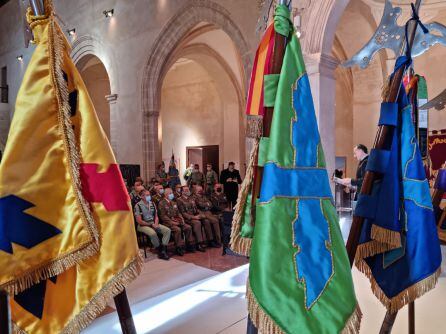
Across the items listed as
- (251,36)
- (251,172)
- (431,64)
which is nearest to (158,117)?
(251,36)

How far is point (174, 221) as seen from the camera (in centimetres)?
605

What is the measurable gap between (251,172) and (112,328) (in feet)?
4.55

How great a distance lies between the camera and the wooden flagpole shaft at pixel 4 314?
1049 mm

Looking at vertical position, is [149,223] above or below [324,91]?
below

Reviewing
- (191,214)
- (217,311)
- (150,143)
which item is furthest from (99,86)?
(217,311)

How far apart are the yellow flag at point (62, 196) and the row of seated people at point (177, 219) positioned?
4308 mm

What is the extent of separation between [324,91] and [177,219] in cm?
323

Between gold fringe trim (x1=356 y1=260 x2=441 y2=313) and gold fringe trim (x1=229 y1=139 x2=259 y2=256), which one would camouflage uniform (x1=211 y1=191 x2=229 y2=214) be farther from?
gold fringe trim (x1=229 y1=139 x2=259 y2=256)

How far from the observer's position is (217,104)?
14281 mm

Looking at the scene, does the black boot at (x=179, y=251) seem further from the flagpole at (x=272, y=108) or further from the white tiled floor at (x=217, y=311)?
the flagpole at (x=272, y=108)

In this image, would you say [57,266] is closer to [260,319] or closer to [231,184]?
[260,319]

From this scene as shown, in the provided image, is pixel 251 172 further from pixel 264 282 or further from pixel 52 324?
pixel 52 324

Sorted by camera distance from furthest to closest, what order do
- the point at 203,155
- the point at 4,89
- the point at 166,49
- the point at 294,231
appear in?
1. the point at 4,89
2. the point at 203,155
3. the point at 166,49
4. the point at 294,231

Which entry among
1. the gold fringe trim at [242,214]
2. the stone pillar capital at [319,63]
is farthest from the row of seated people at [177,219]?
the gold fringe trim at [242,214]
